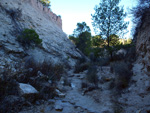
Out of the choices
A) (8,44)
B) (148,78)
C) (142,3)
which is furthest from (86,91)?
(8,44)

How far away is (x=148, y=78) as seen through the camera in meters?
3.57

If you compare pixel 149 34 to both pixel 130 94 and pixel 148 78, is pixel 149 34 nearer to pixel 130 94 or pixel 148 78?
pixel 148 78

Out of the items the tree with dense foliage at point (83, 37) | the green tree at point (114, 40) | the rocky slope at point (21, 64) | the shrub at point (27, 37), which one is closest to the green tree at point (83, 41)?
the tree with dense foliage at point (83, 37)

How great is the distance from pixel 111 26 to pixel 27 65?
7.61 meters

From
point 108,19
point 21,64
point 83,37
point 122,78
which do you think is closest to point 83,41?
point 83,37

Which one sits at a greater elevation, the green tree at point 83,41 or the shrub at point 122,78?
the green tree at point 83,41

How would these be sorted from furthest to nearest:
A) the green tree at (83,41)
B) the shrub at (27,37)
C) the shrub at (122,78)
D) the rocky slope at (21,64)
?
the green tree at (83,41), the shrub at (27,37), the shrub at (122,78), the rocky slope at (21,64)

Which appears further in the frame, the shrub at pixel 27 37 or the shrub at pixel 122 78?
the shrub at pixel 27 37

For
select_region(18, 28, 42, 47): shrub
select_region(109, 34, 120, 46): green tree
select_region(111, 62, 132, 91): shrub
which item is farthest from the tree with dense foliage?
select_region(111, 62, 132, 91): shrub

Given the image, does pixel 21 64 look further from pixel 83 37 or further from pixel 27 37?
pixel 83 37

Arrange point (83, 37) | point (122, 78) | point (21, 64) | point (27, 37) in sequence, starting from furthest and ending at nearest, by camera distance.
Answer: point (83, 37) → point (27, 37) → point (21, 64) → point (122, 78)

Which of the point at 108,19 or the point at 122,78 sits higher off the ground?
the point at 108,19

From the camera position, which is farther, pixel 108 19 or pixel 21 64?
pixel 108 19

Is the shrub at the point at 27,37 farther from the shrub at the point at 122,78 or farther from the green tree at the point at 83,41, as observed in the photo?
the green tree at the point at 83,41
